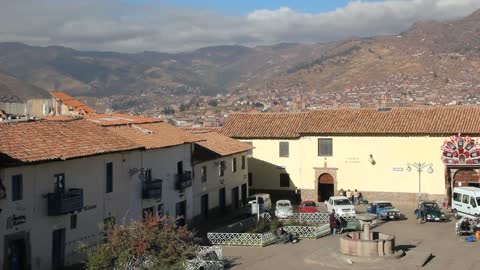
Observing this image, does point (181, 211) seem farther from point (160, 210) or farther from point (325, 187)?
point (325, 187)

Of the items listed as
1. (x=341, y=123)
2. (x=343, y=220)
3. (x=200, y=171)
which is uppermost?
(x=341, y=123)

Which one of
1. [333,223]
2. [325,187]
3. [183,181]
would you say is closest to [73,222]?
[183,181]

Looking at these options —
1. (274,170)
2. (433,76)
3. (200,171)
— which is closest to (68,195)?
(200,171)

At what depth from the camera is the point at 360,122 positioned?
4834cm

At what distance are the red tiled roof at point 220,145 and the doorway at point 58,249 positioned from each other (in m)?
17.1

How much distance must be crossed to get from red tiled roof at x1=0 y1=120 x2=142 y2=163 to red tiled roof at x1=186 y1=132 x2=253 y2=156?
12.4 m

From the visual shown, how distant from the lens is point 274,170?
50406 mm

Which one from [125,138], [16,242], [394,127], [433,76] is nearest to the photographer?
[16,242]

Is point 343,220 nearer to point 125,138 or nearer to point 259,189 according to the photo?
point 125,138

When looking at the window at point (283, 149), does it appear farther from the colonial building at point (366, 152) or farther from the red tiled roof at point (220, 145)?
the red tiled roof at point (220, 145)

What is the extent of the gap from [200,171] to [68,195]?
14.5 meters

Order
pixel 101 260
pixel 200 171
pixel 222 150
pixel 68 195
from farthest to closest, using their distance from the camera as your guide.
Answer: pixel 222 150 < pixel 200 171 < pixel 68 195 < pixel 101 260

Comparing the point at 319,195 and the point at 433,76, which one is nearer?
the point at 319,195

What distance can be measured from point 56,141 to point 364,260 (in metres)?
13.0
